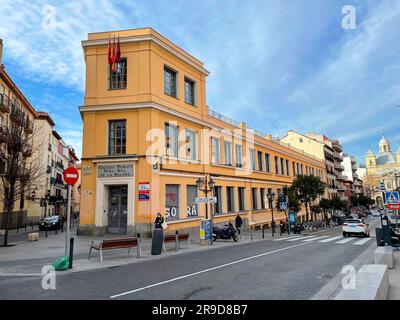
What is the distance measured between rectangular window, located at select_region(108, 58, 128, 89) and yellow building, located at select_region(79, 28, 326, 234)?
0.07 m

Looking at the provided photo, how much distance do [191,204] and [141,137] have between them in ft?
22.4

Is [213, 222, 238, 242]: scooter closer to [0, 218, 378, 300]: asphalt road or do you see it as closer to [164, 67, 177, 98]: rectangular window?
[0, 218, 378, 300]: asphalt road

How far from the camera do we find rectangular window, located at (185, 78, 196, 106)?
2605 centimetres

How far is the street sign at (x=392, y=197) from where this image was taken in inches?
558

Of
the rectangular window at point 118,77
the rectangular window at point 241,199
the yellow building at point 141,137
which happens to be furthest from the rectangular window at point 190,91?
the rectangular window at point 241,199

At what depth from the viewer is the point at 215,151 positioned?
28.4m

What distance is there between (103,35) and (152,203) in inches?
494

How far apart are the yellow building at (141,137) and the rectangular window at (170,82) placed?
0.25 feet

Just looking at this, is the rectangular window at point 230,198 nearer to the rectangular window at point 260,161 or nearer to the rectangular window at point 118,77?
the rectangular window at point 260,161

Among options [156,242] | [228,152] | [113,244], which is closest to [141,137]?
[156,242]

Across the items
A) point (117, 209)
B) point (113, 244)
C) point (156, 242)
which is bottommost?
point (156, 242)

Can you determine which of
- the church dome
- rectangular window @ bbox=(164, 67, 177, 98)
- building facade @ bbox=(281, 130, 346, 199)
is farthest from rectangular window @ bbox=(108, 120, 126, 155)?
the church dome

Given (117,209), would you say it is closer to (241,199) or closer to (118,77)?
(118,77)
